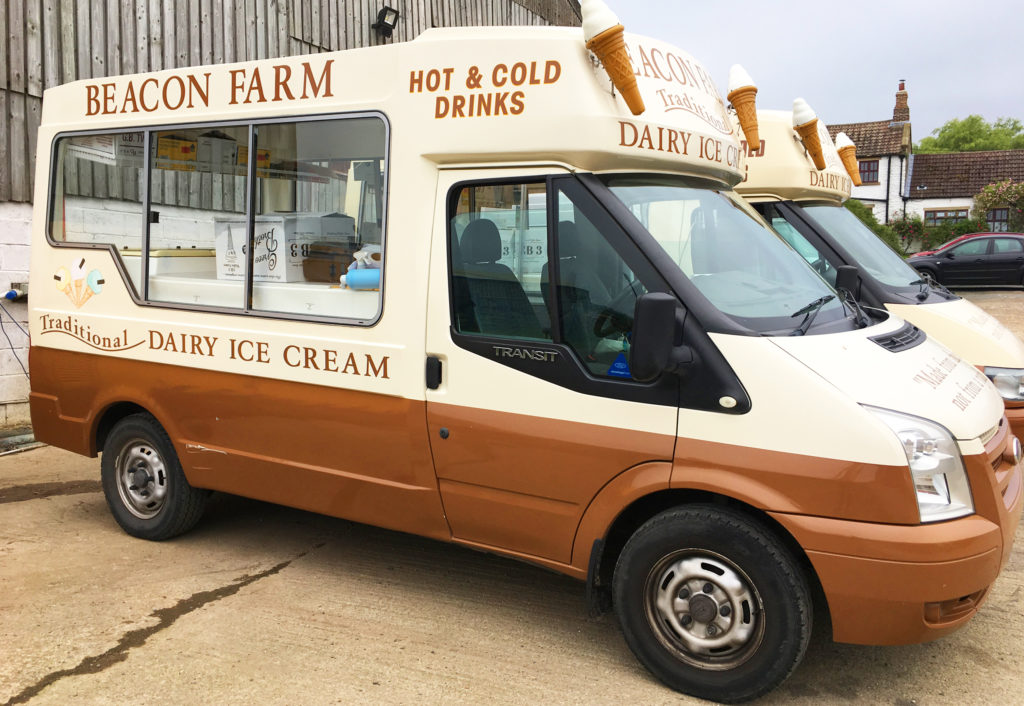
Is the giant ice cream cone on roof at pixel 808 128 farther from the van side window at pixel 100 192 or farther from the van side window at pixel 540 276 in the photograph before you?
the van side window at pixel 100 192

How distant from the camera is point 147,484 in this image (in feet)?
17.1

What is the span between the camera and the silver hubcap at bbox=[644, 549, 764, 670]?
330 centimetres

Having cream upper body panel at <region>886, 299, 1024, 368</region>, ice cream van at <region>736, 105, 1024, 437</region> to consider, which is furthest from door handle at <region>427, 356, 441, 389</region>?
cream upper body panel at <region>886, 299, 1024, 368</region>

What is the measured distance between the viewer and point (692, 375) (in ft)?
10.9

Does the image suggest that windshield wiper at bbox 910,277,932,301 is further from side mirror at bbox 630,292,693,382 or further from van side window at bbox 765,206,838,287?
side mirror at bbox 630,292,693,382

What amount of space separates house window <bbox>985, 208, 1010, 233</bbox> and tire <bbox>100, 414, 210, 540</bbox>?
39.5 metres

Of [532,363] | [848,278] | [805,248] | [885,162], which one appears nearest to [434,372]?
[532,363]

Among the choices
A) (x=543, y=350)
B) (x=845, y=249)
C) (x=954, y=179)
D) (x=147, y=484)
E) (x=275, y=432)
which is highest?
(x=954, y=179)

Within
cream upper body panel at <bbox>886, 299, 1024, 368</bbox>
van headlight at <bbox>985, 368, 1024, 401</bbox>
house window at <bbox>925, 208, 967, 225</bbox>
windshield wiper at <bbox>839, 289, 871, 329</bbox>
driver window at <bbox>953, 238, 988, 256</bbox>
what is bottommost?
van headlight at <bbox>985, 368, 1024, 401</bbox>

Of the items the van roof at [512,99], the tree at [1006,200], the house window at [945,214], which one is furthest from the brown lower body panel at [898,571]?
the house window at [945,214]

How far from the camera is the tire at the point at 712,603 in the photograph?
3.22 meters

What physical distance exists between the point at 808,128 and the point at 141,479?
523 cm

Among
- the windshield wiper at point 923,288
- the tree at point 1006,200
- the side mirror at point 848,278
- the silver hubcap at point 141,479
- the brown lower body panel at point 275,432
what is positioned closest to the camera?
the brown lower body panel at point 275,432

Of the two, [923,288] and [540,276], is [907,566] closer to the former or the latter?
[540,276]
